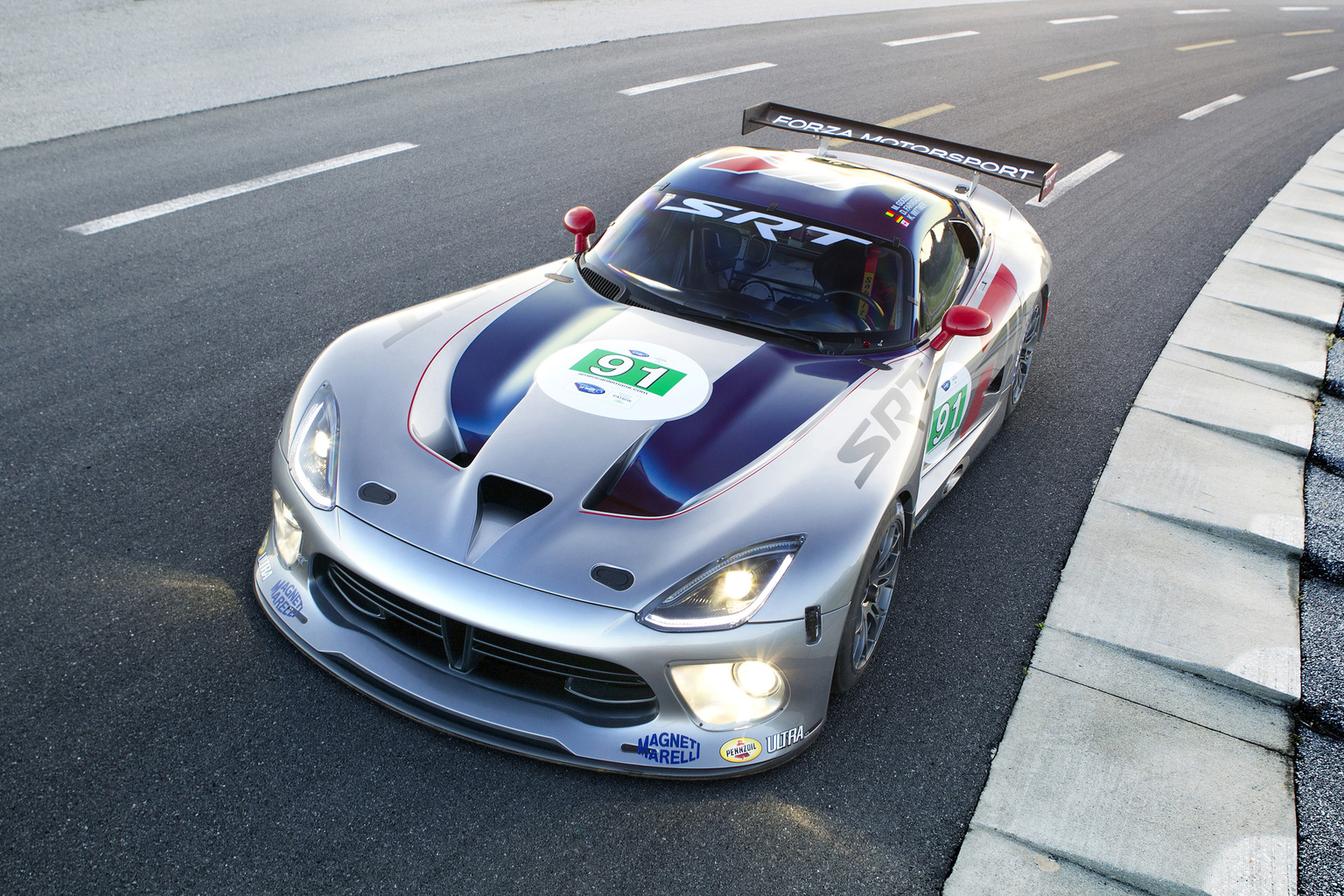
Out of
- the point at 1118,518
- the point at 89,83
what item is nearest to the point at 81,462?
the point at 1118,518

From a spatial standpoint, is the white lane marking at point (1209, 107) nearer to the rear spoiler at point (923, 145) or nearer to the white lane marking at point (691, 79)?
the white lane marking at point (691, 79)

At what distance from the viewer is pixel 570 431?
9.66 feet

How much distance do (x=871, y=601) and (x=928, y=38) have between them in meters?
13.9

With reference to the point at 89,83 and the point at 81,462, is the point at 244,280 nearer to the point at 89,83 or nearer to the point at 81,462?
the point at 81,462

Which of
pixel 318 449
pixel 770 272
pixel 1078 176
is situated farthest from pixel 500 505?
pixel 1078 176

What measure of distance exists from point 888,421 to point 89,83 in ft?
27.6

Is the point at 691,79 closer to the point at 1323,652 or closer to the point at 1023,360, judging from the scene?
the point at 1023,360

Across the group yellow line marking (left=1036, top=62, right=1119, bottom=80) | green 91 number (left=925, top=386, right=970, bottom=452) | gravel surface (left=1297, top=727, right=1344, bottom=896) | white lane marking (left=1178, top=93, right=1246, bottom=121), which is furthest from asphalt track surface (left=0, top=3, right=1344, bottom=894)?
yellow line marking (left=1036, top=62, right=1119, bottom=80)

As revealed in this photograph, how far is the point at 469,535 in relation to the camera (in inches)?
103

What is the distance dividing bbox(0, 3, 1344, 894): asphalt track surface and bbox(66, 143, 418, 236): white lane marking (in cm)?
12

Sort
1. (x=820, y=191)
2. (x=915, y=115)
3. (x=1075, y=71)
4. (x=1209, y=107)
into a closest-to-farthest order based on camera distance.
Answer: (x=820, y=191), (x=915, y=115), (x=1209, y=107), (x=1075, y=71)

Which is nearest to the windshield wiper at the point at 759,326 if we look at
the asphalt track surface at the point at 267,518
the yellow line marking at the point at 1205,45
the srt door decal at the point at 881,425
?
the srt door decal at the point at 881,425

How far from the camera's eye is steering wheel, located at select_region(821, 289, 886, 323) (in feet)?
11.9

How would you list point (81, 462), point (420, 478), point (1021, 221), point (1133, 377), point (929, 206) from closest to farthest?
point (420, 478), point (81, 462), point (929, 206), point (1021, 221), point (1133, 377)
